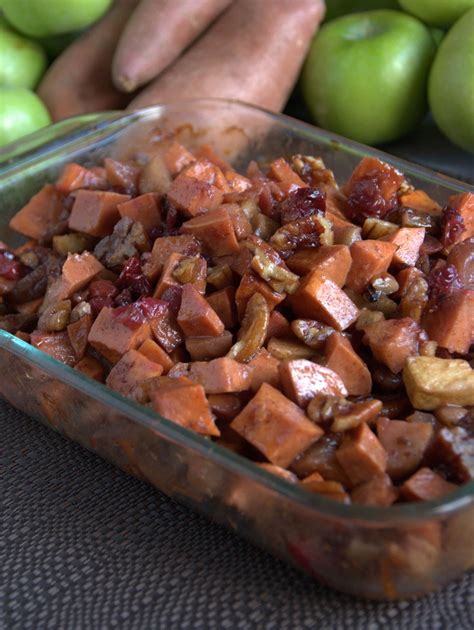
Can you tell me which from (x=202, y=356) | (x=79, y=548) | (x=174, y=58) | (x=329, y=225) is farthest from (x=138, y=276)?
(x=174, y=58)

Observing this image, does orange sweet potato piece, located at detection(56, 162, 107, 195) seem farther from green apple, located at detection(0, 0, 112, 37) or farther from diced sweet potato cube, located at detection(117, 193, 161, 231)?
green apple, located at detection(0, 0, 112, 37)

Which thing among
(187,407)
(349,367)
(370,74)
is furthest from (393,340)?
(370,74)

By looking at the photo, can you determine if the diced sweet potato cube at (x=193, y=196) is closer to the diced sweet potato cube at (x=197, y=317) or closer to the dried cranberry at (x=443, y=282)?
the diced sweet potato cube at (x=197, y=317)

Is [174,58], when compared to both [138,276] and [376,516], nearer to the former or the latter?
[138,276]

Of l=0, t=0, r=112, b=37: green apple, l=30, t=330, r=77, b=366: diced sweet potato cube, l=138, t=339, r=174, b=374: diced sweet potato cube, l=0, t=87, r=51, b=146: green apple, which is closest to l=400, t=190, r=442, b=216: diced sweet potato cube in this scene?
l=138, t=339, r=174, b=374: diced sweet potato cube

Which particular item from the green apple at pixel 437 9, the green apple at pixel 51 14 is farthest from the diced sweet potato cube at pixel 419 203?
the green apple at pixel 51 14

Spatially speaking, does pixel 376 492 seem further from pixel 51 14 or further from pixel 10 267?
pixel 51 14
